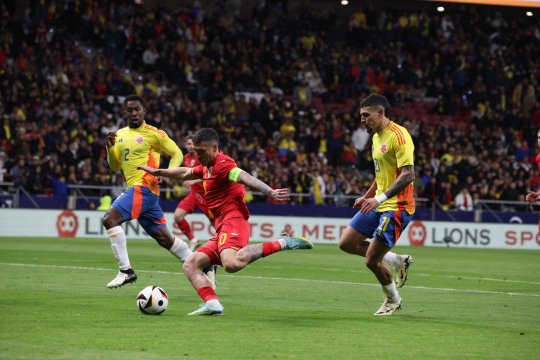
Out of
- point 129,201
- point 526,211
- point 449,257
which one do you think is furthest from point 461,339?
point 526,211

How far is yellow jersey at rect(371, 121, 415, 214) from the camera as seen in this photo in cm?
1175

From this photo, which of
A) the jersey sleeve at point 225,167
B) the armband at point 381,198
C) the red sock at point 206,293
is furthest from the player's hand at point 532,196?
the red sock at point 206,293

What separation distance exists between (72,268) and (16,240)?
982 cm

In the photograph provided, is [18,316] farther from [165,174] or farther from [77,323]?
[165,174]

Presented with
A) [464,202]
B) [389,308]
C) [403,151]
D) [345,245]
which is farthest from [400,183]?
[464,202]

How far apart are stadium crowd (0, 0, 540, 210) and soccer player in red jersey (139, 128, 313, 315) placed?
61.8 ft

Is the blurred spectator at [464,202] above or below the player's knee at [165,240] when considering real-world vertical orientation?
below

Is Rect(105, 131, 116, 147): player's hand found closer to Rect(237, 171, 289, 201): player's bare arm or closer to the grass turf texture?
the grass turf texture

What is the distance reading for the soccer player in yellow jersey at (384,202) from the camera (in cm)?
1171

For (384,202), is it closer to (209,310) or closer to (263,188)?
(263,188)

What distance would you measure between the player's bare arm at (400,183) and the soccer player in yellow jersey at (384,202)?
0.03 m

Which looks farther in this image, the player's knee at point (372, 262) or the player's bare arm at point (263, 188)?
the player's knee at point (372, 262)

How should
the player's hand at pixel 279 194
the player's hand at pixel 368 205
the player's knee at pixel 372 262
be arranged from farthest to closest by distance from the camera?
the player's knee at pixel 372 262, the player's hand at pixel 368 205, the player's hand at pixel 279 194

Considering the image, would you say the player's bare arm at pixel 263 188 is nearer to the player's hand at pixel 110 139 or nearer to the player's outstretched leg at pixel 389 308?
the player's outstretched leg at pixel 389 308
